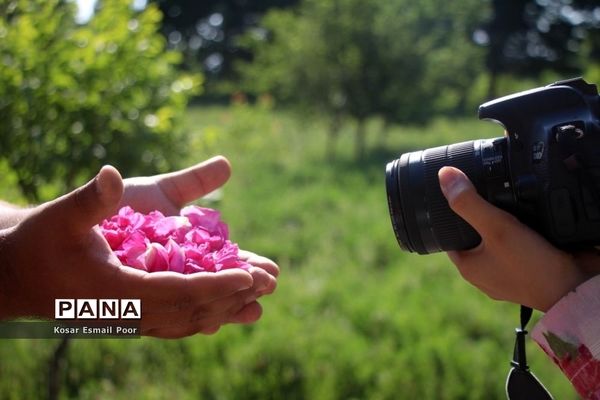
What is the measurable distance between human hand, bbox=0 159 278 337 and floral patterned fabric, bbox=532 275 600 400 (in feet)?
2.06

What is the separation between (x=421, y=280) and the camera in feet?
13.4

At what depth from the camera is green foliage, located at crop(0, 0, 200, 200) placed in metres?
2.29

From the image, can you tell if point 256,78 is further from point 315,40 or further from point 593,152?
point 593,152

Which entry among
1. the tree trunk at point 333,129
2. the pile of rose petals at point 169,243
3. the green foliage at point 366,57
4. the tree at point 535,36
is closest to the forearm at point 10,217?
the pile of rose petals at point 169,243

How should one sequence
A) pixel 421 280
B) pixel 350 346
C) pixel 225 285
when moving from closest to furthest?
pixel 225 285 < pixel 350 346 < pixel 421 280

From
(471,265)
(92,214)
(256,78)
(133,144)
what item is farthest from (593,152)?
(256,78)

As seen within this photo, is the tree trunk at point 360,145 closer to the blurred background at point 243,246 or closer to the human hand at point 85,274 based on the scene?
the blurred background at point 243,246

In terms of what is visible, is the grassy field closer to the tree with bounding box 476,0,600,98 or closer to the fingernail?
the fingernail

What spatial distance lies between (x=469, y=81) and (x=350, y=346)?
30.0ft

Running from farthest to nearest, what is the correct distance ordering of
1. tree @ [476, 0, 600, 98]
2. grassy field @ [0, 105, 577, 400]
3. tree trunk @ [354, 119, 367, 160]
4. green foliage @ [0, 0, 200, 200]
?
tree @ [476, 0, 600, 98] < tree trunk @ [354, 119, 367, 160] < grassy field @ [0, 105, 577, 400] < green foliage @ [0, 0, 200, 200]

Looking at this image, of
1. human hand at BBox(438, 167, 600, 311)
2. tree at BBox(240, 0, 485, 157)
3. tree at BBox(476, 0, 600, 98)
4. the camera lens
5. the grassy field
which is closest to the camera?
human hand at BBox(438, 167, 600, 311)

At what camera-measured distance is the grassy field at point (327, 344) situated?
2.85 meters

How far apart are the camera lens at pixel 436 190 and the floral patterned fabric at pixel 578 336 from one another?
0.27m

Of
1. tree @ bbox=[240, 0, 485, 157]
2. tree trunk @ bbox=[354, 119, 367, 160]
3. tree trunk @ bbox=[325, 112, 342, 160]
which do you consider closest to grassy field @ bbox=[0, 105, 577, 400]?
tree trunk @ bbox=[354, 119, 367, 160]
